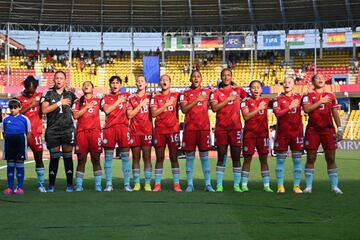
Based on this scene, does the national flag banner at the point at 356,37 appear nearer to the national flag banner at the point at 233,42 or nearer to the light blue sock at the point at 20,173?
the national flag banner at the point at 233,42

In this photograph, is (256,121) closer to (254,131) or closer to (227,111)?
(254,131)

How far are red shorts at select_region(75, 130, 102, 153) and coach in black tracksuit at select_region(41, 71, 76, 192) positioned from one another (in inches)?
6.8

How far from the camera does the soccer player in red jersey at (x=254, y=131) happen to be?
12.3 m

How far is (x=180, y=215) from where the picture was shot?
28.6 feet

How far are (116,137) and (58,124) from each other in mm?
1034

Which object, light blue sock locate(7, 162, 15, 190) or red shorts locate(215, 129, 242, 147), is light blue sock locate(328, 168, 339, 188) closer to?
red shorts locate(215, 129, 242, 147)

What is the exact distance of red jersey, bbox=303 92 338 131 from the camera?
1209cm

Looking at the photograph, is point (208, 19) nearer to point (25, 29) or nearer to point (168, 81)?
point (25, 29)

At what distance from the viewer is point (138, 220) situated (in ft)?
27.2

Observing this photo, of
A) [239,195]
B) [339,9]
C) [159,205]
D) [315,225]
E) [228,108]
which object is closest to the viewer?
[315,225]

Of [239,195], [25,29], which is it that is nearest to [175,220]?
[239,195]

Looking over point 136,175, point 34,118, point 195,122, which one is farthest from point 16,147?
point 195,122

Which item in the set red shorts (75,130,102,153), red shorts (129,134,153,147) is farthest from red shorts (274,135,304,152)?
red shorts (75,130,102,153)

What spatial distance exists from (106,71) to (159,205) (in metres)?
42.5
